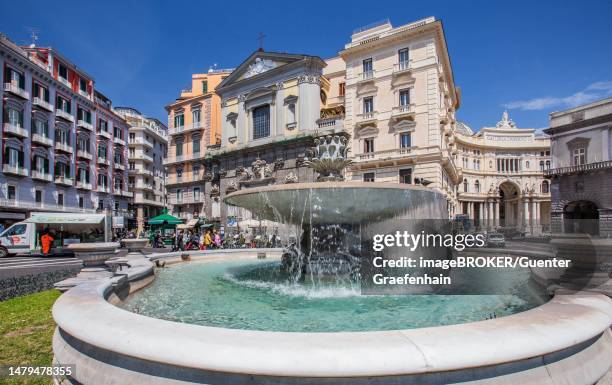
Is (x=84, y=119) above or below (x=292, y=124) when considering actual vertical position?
above

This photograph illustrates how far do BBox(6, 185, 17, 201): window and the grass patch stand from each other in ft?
99.4

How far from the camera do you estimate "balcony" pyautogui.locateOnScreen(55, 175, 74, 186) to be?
1338 inches

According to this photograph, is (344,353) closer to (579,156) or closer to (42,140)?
(42,140)

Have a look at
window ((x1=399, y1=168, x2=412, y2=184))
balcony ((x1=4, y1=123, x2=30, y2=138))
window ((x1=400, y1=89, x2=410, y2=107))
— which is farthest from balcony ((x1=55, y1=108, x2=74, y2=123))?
window ((x1=399, y1=168, x2=412, y2=184))

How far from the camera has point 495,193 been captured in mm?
54375

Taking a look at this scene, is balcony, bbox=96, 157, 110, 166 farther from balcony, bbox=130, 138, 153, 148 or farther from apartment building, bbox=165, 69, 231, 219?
balcony, bbox=130, 138, 153, 148

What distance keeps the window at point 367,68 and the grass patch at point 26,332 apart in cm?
2594

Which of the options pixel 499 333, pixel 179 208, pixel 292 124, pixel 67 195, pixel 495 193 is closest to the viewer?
pixel 499 333

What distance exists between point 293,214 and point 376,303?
9.89 feet

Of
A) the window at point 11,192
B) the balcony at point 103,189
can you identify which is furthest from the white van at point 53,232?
the balcony at point 103,189

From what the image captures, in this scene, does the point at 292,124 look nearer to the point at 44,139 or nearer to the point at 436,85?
the point at 436,85

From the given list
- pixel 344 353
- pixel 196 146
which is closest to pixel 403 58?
pixel 196 146

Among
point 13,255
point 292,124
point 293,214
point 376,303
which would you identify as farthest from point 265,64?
point 376,303

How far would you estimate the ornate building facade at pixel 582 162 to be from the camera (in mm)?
30516
